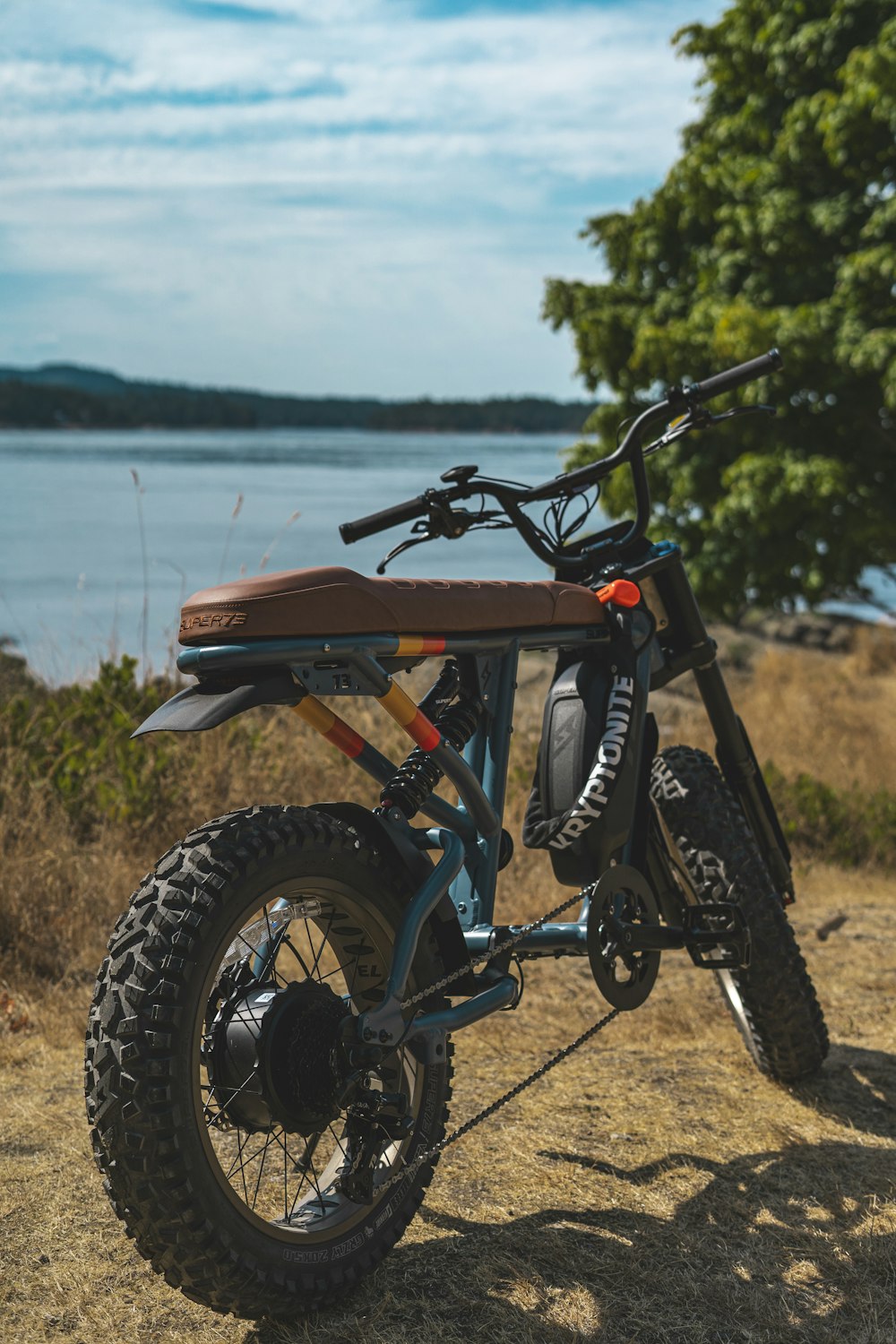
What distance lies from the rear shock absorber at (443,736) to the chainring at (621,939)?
54cm

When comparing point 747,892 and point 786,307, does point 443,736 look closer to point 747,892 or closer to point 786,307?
point 747,892

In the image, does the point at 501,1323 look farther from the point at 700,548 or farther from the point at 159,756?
the point at 700,548

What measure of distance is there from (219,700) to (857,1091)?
2581mm

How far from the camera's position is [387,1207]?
9.37 ft

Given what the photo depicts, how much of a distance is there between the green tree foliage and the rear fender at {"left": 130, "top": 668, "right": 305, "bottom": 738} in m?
8.92

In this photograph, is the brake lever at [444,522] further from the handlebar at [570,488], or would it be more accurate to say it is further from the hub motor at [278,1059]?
the hub motor at [278,1059]

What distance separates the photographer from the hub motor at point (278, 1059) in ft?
8.45

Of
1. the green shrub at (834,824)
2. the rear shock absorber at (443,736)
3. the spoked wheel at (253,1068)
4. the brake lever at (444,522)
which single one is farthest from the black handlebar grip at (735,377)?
the green shrub at (834,824)

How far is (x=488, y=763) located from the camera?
321cm

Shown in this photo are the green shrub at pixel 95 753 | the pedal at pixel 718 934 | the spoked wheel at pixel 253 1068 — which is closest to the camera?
the spoked wheel at pixel 253 1068

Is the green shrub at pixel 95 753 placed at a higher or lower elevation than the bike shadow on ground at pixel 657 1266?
higher

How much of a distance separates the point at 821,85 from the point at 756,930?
1132 centimetres

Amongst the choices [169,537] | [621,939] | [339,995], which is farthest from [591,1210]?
[169,537]

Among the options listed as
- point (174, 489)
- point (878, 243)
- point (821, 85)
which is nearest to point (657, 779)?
point (878, 243)
